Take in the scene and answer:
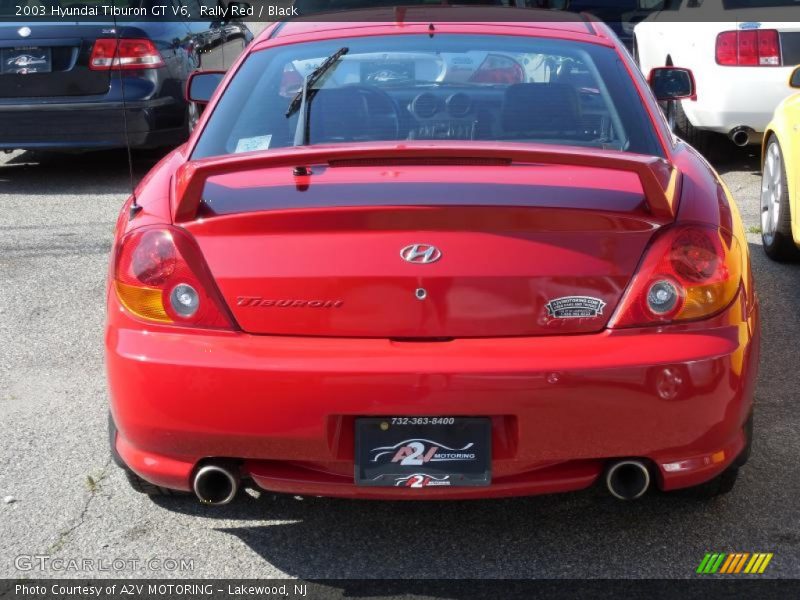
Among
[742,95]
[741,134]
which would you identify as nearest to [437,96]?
[742,95]

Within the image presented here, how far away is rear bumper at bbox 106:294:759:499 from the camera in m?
2.99

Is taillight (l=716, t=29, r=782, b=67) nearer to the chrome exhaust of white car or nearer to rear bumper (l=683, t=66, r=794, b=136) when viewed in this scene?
rear bumper (l=683, t=66, r=794, b=136)

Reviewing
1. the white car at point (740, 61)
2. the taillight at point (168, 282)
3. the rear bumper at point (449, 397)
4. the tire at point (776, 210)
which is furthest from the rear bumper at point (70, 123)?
the rear bumper at point (449, 397)

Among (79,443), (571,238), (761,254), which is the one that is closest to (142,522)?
(79,443)

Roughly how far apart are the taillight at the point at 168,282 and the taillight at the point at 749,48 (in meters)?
6.00

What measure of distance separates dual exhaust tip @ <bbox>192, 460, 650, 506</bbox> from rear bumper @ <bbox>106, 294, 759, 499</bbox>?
3 cm

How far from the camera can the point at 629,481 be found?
3211 millimetres

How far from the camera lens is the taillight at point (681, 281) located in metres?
3.09

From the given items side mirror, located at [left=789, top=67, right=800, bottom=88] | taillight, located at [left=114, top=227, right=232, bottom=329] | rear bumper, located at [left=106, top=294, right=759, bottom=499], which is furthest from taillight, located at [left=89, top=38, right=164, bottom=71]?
rear bumper, located at [left=106, top=294, right=759, bottom=499]

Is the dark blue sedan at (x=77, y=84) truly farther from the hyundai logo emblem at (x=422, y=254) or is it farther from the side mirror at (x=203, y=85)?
the hyundai logo emblem at (x=422, y=254)

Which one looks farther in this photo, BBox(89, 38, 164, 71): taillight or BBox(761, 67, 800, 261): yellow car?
BBox(89, 38, 164, 71): taillight

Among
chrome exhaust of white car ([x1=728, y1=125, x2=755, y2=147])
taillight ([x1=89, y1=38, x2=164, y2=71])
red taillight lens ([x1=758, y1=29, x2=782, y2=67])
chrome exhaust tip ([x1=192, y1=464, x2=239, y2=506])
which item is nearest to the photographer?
chrome exhaust tip ([x1=192, y1=464, x2=239, y2=506])

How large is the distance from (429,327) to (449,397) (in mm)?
195

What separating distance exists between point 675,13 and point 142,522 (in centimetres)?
728
